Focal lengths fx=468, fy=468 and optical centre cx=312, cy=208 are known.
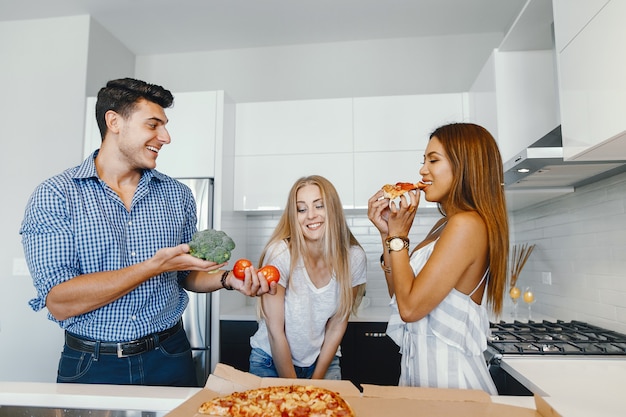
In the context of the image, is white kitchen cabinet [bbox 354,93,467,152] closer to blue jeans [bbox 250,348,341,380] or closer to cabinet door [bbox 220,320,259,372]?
cabinet door [bbox 220,320,259,372]


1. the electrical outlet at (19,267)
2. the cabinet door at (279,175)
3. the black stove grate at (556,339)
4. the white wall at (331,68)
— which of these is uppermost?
the white wall at (331,68)

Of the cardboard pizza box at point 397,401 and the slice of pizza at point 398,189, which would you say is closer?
the cardboard pizza box at point 397,401

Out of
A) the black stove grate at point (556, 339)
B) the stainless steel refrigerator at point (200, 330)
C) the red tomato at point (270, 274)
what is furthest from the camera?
the stainless steel refrigerator at point (200, 330)

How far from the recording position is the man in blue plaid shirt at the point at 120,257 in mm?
1365

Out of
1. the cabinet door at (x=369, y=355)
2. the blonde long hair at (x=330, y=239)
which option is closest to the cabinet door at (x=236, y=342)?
the cabinet door at (x=369, y=355)

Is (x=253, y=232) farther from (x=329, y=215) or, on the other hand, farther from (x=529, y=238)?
(x=529, y=238)

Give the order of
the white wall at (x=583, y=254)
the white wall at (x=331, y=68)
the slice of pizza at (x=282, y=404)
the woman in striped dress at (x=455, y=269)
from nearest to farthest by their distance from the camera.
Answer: the slice of pizza at (x=282, y=404)
the woman in striped dress at (x=455, y=269)
the white wall at (x=583, y=254)
the white wall at (x=331, y=68)

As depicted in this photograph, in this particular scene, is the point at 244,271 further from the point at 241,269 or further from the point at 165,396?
the point at 165,396

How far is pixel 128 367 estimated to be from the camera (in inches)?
57.9

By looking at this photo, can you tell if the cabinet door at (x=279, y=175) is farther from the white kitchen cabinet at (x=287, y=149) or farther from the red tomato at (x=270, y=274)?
the red tomato at (x=270, y=274)

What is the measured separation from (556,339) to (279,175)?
1.87 meters

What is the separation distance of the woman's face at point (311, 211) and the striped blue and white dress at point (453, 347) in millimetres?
681

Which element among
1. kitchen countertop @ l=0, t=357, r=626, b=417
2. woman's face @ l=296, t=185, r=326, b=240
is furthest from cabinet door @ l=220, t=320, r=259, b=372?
kitchen countertop @ l=0, t=357, r=626, b=417

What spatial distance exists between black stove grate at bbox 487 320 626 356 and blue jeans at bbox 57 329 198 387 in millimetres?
1209
